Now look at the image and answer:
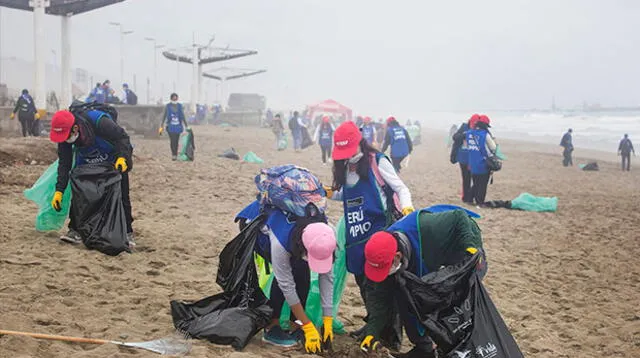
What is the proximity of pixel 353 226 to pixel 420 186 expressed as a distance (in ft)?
33.2

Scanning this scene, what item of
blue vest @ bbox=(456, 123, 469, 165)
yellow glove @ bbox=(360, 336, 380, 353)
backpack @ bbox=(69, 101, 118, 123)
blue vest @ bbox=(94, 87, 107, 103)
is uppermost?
blue vest @ bbox=(94, 87, 107, 103)

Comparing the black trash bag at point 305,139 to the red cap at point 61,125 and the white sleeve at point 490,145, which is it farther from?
the red cap at point 61,125

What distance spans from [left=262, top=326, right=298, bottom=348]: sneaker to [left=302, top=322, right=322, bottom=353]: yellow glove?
0.75ft

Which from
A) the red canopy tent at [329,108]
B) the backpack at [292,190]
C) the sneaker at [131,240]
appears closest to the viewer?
the backpack at [292,190]

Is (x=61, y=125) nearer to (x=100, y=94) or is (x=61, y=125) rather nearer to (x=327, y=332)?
(x=327, y=332)

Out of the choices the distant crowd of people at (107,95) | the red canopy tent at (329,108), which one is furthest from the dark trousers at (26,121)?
the red canopy tent at (329,108)

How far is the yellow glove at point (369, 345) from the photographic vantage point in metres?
3.57

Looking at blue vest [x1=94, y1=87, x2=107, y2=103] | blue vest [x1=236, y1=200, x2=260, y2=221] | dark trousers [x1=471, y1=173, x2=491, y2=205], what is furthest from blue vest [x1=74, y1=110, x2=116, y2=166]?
blue vest [x1=94, y1=87, x2=107, y2=103]

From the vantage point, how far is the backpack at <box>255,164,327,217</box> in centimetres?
350

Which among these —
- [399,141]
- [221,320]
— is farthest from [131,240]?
[399,141]

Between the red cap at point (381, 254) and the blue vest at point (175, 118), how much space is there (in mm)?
10698

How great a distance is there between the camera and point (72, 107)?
17.9ft

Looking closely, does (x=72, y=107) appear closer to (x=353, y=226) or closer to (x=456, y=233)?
(x=353, y=226)

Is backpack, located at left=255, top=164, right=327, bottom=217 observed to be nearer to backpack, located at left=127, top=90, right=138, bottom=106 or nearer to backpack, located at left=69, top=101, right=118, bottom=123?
backpack, located at left=69, top=101, right=118, bottom=123
